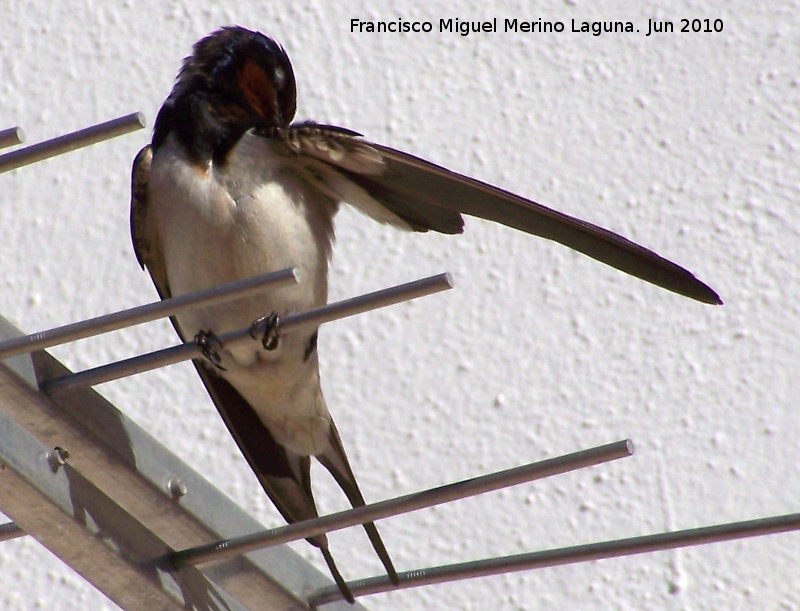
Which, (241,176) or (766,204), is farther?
(766,204)

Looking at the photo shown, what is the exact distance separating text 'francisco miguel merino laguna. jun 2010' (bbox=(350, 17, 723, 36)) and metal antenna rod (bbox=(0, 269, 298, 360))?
0.84m

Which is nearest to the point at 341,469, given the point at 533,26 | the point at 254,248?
the point at 254,248

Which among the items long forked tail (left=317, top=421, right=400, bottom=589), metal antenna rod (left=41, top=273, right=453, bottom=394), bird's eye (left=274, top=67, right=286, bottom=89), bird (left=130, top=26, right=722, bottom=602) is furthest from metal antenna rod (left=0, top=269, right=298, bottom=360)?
bird's eye (left=274, top=67, right=286, bottom=89)

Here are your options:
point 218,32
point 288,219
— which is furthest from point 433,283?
point 218,32

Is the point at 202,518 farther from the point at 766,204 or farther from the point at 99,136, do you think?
the point at 766,204

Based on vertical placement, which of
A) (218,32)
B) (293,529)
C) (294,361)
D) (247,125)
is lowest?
(293,529)

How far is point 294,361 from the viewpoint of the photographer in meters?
0.96

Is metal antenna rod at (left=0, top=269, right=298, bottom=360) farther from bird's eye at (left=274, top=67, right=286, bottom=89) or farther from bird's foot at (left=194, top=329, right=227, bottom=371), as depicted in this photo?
bird's eye at (left=274, top=67, right=286, bottom=89)

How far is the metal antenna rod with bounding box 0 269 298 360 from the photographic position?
500 mm

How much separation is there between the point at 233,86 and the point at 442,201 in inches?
13.3

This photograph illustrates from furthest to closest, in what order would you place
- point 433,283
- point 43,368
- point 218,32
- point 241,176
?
point 218,32
point 241,176
point 43,368
point 433,283

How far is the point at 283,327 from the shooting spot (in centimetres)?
57

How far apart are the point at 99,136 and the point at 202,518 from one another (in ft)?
0.73

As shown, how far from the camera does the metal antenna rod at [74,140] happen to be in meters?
0.50
